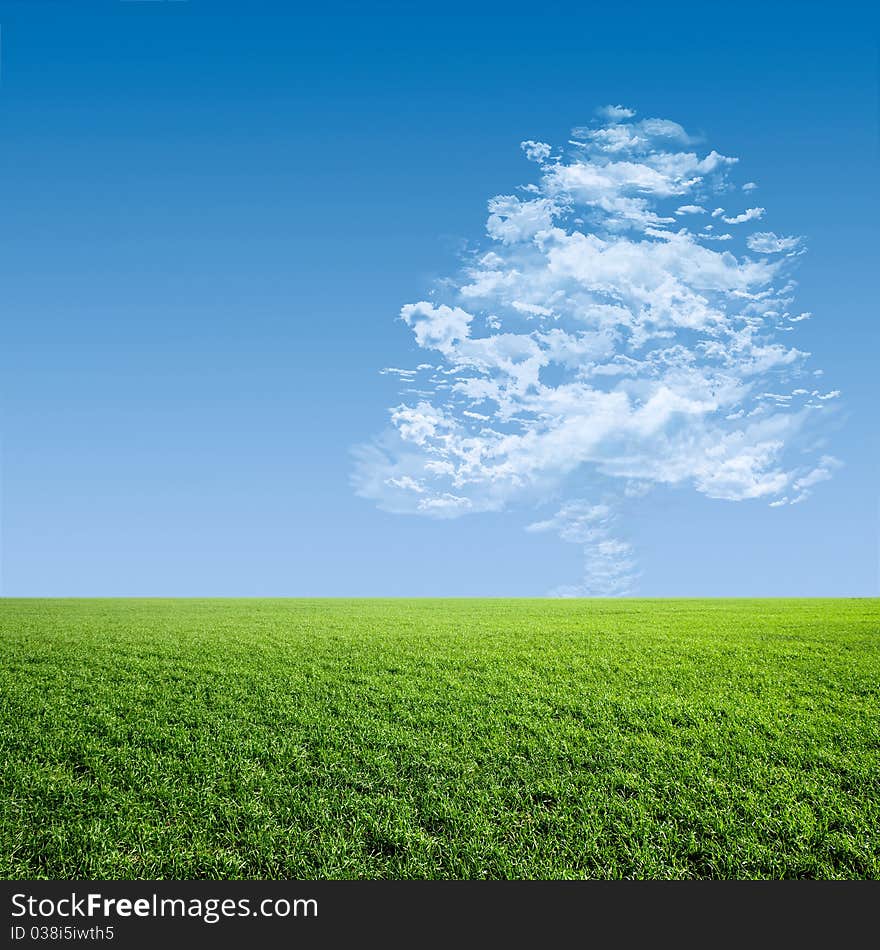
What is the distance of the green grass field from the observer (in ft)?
14.0

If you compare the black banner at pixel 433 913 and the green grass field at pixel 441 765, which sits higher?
the green grass field at pixel 441 765

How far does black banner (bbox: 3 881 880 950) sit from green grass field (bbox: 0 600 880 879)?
0.13 meters

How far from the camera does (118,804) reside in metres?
4.95

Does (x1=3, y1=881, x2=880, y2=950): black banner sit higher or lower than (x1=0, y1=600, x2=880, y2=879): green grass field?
lower

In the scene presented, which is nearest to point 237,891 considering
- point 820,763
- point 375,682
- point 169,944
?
point 169,944

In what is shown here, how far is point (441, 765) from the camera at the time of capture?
18.3 feet

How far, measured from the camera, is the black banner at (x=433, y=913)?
3.67 m

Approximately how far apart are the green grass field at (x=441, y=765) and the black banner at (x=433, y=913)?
0.13m

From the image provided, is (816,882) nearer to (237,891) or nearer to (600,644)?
(237,891)

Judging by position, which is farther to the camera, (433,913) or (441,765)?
(441,765)

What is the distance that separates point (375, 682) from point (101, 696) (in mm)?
3651

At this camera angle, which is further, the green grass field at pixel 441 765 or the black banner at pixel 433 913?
the green grass field at pixel 441 765

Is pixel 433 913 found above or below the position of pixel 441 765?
below

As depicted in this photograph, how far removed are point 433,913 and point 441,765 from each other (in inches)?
70.1
